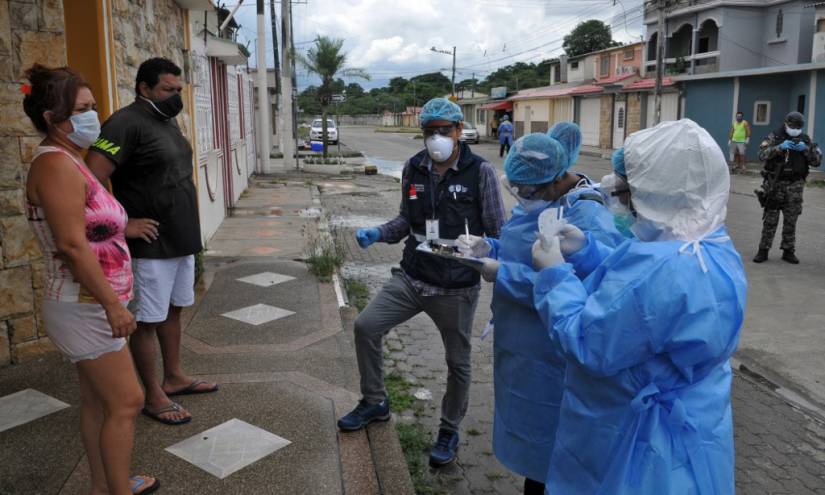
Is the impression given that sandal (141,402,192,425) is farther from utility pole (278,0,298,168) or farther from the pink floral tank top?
utility pole (278,0,298,168)

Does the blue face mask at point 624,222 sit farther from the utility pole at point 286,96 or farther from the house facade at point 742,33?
the house facade at point 742,33

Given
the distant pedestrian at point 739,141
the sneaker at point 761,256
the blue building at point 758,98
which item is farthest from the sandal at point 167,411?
the blue building at point 758,98

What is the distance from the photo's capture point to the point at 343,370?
4727 mm

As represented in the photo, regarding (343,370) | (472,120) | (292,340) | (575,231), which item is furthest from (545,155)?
(472,120)

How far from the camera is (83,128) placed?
2709 mm

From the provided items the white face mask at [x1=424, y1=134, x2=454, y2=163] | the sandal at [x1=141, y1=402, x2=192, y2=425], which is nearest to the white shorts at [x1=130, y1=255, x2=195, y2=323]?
the sandal at [x1=141, y1=402, x2=192, y2=425]

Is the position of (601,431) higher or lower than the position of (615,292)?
lower

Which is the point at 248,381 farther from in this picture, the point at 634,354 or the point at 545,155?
the point at 634,354

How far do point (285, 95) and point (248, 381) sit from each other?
1869cm

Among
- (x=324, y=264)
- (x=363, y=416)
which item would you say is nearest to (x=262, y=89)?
(x=324, y=264)

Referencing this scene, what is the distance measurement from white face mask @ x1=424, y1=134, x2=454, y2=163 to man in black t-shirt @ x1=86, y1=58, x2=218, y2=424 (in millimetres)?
1356

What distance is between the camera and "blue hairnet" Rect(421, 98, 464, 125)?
360cm

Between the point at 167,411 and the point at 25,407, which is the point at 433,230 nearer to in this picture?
the point at 167,411

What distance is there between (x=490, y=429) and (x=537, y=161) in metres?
2.13
